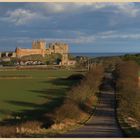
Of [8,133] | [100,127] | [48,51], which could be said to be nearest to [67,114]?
[100,127]

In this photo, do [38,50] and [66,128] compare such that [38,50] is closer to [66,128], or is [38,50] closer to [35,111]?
[35,111]

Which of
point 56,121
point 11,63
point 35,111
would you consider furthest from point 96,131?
point 11,63

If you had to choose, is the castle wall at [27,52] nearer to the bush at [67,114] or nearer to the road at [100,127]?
the road at [100,127]

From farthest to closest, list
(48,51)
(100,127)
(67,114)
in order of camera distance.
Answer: (48,51) < (67,114) < (100,127)

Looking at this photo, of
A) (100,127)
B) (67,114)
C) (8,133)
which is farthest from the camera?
(67,114)

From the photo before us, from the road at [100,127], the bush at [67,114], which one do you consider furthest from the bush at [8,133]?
the bush at [67,114]

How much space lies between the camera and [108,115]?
23.8m

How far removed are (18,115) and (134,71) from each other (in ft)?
67.8

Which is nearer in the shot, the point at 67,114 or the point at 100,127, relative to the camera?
the point at 100,127

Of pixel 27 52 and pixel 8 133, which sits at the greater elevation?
pixel 27 52

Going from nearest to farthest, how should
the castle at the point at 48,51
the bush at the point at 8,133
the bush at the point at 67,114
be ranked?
the bush at the point at 8,133
the bush at the point at 67,114
the castle at the point at 48,51

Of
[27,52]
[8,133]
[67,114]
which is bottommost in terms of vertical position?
[67,114]

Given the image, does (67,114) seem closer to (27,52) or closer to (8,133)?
(8,133)

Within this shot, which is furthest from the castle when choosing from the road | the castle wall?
the road
